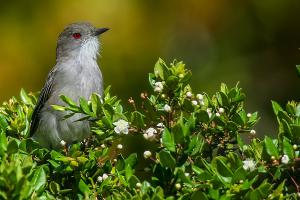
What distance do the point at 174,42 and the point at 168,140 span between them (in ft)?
21.3

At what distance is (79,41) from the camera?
798 cm

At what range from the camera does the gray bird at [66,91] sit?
274 inches

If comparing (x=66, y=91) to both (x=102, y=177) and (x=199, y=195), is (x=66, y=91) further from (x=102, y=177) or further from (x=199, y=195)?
(x=199, y=195)

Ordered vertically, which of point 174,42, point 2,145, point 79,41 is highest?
point 174,42

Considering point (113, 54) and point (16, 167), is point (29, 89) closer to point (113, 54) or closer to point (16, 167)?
point (113, 54)

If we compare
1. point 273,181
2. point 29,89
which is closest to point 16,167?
point 273,181

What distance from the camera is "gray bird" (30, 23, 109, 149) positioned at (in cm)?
696

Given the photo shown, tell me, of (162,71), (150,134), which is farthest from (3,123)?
(150,134)

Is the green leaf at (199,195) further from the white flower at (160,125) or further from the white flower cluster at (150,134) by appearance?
the white flower at (160,125)

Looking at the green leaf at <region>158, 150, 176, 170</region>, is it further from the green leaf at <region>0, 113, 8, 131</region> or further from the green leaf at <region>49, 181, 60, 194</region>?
the green leaf at <region>0, 113, 8, 131</region>

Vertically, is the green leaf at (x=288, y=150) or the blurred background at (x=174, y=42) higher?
the blurred background at (x=174, y=42)

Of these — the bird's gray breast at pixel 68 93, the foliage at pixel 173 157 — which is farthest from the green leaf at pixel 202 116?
the bird's gray breast at pixel 68 93

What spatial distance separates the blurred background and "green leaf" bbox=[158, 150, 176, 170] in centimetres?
535

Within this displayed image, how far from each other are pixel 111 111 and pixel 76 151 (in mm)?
367
